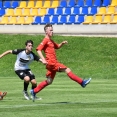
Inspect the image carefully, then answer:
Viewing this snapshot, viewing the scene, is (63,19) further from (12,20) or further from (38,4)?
(12,20)

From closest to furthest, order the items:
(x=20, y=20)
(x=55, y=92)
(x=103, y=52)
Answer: (x=55, y=92), (x=103, y=52), (x=20, y=20)

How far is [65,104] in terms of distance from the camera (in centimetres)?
1461

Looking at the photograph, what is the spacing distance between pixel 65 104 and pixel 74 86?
681 centimetres

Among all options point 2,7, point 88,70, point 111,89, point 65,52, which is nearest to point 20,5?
point 2,7

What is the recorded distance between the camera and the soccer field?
12703mm

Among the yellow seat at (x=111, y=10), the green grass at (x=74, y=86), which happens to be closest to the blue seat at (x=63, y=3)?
the yellow seat at (x=111, y=10)

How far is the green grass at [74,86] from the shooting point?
1324 cm

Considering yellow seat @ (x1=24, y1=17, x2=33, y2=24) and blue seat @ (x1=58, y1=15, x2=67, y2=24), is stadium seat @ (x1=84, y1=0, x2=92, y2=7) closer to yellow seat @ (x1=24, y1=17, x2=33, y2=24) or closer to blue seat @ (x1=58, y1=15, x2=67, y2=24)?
blue seat @ (x1=58, y1=15, x2=67, y2=24)

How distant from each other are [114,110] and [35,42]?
77.5 feet

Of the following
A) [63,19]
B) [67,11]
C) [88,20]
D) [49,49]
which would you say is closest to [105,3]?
[88,20]

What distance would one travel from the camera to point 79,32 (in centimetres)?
3888

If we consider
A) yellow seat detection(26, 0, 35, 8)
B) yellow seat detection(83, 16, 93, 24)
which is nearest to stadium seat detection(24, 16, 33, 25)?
yellow seat detection(26, 0, 35, 8)

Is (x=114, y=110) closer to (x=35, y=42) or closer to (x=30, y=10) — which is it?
(x=35, y=42)

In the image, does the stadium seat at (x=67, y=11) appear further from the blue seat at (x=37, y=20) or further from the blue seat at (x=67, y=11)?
the blue seat at (x=37, y=20)
